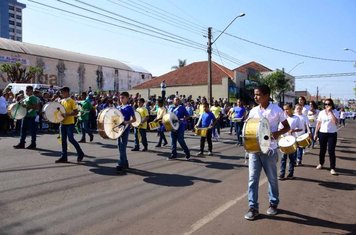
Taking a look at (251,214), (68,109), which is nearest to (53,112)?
(68,109)

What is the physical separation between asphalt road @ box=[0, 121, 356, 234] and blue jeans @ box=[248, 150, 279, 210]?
1.02 feet

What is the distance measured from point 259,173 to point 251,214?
0.66m

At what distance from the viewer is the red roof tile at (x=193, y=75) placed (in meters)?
48.0

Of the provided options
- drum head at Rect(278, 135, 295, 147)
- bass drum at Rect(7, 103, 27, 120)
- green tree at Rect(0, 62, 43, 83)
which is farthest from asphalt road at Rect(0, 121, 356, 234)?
green tree at Rect(0, 62, 43, 83)

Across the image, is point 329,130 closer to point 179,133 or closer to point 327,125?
point 327,125

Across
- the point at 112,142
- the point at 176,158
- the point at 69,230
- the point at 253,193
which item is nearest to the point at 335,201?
the point at 253,193

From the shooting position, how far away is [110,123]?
9758 mm

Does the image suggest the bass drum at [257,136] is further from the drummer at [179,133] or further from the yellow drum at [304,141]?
the drummer at [179,133]

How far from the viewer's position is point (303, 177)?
31.6ft

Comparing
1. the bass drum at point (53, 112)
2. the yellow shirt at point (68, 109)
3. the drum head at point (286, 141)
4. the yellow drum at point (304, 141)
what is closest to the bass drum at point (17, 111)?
the bass drum at point (53, 112)

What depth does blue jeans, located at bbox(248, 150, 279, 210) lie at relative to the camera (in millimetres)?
6070

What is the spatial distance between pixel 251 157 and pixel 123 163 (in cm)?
419

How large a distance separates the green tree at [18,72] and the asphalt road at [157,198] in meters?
31.8

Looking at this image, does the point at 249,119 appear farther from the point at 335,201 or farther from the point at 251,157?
the point at 335,201
